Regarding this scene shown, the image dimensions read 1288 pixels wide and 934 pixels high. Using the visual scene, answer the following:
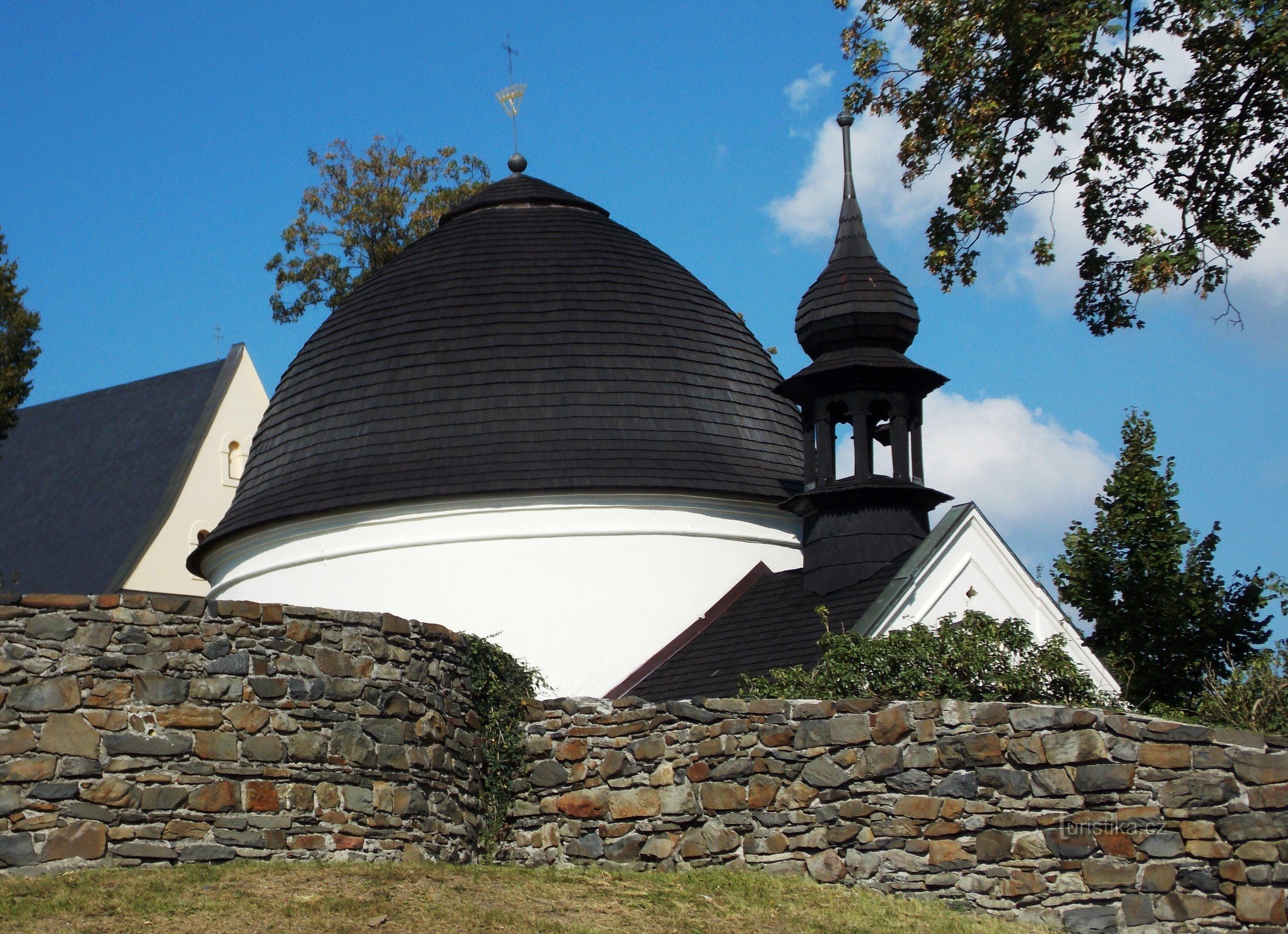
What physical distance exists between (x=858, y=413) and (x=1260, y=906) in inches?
427

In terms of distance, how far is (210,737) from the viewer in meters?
11.4

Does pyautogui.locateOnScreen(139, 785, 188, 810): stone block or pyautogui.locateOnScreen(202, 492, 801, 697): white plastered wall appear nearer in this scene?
pyautogui.locateOnScreen(139, 785, 188, 810): stone block

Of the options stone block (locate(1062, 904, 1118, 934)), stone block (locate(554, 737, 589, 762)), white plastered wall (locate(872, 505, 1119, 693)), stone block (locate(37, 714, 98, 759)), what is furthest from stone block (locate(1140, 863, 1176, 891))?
white plastered wall (locate(872, 505, 1119, 693))

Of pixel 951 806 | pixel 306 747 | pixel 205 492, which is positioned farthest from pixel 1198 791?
pixel 205 492

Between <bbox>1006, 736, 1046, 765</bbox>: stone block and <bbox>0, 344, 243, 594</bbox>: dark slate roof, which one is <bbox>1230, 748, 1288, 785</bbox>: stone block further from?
<bbox>0, 344, 243, 594</bbox>: dark slate roof

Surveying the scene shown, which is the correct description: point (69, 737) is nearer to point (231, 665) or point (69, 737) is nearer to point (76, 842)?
point (76, 842)

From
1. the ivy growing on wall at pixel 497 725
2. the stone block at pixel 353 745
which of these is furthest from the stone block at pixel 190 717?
the ivy growing on wall at pixel 497 725

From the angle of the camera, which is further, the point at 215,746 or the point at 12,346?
the point at 12,346

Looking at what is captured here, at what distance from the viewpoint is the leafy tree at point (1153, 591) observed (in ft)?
71.6

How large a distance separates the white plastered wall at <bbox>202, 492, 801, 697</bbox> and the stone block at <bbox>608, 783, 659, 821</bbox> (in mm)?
7395

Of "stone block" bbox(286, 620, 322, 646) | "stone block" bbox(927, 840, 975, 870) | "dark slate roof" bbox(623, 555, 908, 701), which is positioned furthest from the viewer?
"dark slate roof" bbox(623, 555, 908, 701)

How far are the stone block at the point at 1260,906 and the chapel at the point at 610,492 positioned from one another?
26.8 feet

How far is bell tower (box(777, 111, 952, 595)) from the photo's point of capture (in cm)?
2009

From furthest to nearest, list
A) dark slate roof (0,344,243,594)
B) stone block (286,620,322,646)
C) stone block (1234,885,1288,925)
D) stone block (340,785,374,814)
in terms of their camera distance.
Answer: dark slate roof (0,344,243,594) < stone block (286,620,322,646) < stone block (340,785,374,814) < stone block (1234,885,1288,925)
